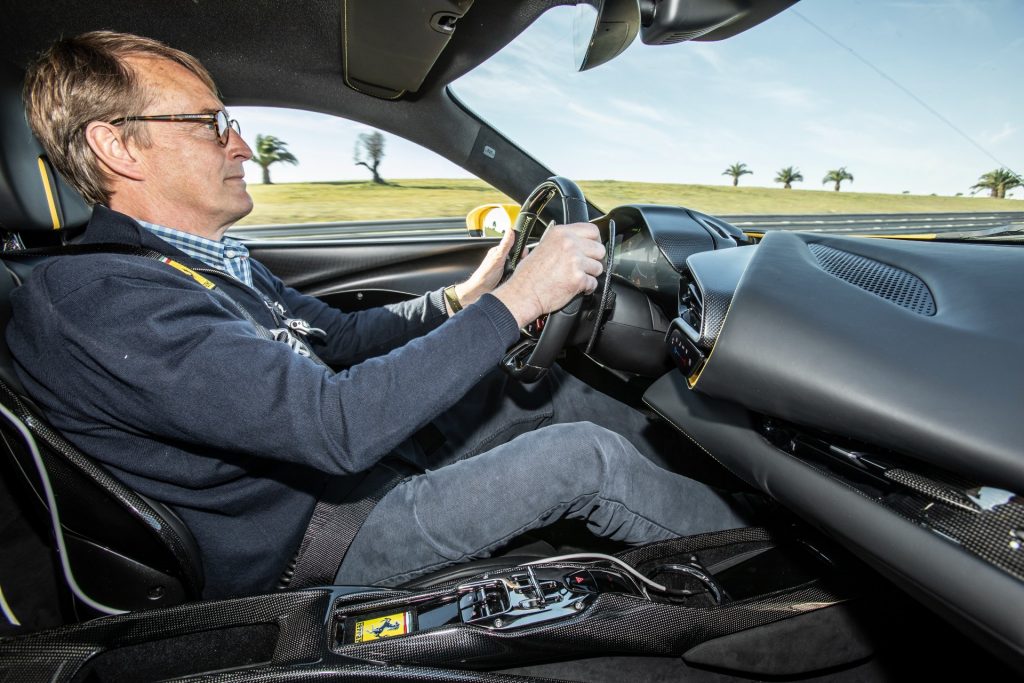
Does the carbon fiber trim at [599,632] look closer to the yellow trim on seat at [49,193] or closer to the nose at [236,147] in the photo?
the nose at [236,147]

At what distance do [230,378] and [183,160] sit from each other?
2.17ft

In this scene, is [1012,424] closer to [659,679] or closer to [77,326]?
[659,679]

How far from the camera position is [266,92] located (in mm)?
2260

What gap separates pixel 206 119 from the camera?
1338mm

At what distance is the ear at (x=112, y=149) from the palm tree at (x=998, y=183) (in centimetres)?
207

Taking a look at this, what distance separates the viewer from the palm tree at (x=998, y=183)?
156cm

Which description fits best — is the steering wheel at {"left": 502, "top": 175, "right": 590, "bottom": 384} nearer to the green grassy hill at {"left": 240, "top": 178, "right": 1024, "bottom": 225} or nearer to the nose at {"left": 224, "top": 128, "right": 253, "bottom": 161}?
the nose at {"left": 224, "top": 128, "right": 253, "bottom": 161}

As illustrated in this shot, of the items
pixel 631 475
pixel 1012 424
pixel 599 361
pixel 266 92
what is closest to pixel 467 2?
pixel 266 92

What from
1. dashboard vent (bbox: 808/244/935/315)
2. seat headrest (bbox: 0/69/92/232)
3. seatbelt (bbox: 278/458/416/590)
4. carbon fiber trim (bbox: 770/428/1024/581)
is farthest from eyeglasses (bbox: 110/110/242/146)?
carbon fiber trim (bbox: 770/428/1024/581)

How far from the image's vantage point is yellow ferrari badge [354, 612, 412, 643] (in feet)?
Answer: 3.07

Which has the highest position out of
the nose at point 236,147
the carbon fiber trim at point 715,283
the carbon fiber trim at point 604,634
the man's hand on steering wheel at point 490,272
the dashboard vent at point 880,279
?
the dashboard vent at point 880,279

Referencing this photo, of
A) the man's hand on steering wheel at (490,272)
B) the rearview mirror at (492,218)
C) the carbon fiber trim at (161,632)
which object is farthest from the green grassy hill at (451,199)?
the carbon fiber trim at (161,632)

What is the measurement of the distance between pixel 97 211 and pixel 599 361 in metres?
1.19

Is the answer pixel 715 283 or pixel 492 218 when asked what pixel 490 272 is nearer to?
pixel 492 218
